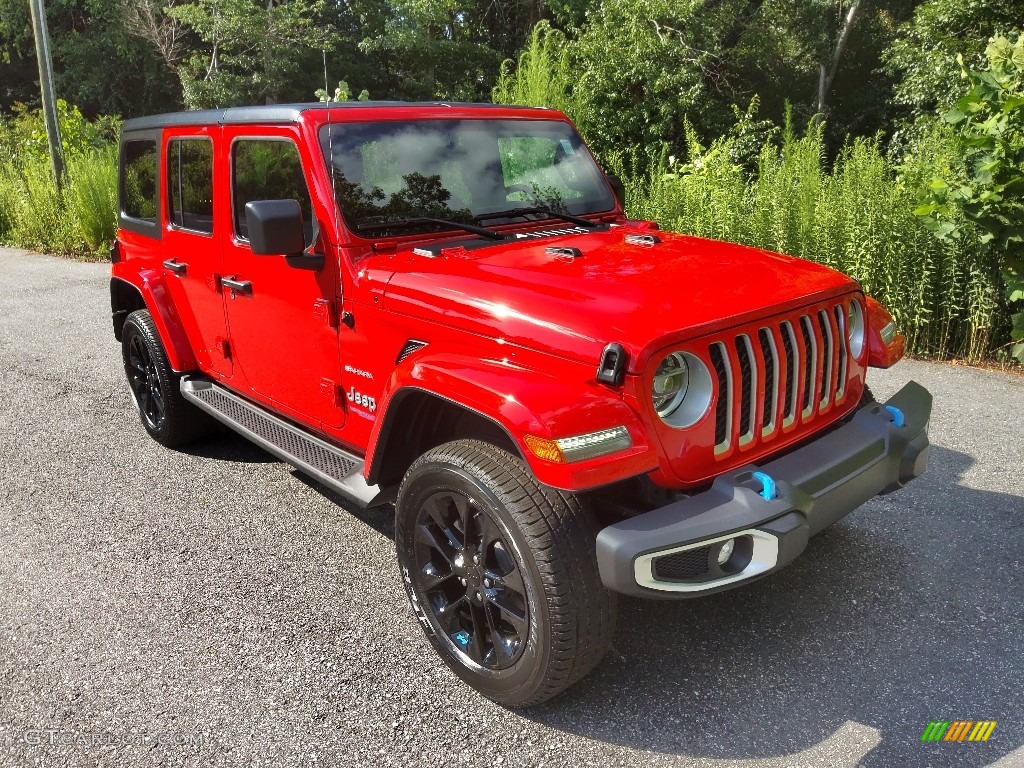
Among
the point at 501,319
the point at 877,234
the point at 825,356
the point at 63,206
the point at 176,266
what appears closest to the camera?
the point at 501,319

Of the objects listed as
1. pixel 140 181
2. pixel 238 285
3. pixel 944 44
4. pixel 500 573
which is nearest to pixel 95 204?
pixel 140 181

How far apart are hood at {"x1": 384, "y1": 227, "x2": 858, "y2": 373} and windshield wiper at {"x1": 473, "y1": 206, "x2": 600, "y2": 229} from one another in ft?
0.93

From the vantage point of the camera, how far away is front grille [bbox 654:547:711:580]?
93.4 inches

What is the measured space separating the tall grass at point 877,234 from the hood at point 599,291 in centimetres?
327

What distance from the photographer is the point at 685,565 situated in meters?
2.40

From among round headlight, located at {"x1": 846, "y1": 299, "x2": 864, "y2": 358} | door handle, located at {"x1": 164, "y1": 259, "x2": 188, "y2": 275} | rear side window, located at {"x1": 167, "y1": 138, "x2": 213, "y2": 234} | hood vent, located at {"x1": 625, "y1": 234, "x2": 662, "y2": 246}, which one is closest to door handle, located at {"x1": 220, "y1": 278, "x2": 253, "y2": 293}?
rear side window, located at {"x1": 167, "y1": 138, "x2": 213, "y2": 234}

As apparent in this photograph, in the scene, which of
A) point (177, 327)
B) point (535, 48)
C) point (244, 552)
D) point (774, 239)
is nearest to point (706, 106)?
point (535, 48)

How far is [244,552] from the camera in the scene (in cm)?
382

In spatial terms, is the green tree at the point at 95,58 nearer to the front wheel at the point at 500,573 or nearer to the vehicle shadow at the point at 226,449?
the vehicle shadow at the point at 226,449

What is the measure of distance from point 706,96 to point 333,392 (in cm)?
1304

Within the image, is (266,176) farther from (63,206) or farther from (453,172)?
(63,206)

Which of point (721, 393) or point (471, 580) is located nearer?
point (721, 393)

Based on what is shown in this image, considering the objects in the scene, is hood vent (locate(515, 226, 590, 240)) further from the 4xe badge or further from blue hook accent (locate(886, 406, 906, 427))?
blue hook accent (locate(886, 406, 906, 427))

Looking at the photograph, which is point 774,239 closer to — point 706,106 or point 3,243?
point 706,106
